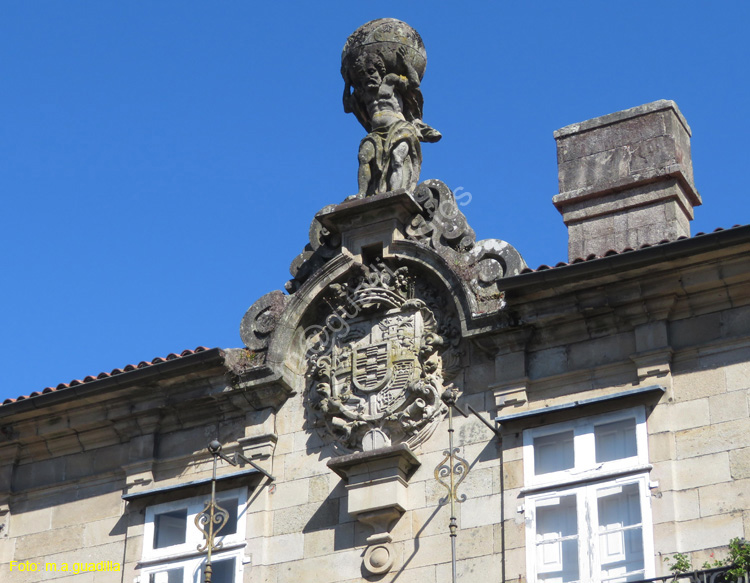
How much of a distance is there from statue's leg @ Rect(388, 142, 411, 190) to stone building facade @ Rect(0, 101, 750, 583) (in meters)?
0.31

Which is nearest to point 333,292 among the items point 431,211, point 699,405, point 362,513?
point 431,211

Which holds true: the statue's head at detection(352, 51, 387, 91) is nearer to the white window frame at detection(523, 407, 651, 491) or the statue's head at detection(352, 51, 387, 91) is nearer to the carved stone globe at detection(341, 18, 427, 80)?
the carved stone globe at detection(341, 18, 427, 80)

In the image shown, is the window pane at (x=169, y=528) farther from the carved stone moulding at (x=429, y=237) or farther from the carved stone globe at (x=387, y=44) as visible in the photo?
the carved stone globe at (x=387, y=44)

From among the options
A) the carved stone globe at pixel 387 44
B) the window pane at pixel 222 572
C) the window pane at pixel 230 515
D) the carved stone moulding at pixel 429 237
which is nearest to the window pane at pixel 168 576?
the window pane at pixel 222 572

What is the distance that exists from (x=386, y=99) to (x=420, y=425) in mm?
3430

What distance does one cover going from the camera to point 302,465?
49.8 ft

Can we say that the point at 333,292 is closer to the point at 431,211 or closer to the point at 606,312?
the point at 431,211

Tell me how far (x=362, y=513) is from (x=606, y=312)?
260 centimetres

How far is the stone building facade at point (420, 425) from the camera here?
45.2 ft

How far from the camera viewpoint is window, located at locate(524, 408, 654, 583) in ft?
44.3

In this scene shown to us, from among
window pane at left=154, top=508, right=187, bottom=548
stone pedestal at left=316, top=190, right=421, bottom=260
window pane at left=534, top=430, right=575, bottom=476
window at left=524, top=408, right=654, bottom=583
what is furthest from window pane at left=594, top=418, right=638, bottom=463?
window pane at left=154, top=508, right=187, bottom=548

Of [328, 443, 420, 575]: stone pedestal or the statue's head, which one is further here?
the statue's head

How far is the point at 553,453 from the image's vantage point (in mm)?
14227

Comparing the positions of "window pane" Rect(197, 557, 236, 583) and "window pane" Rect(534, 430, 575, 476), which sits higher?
"window pane" Rect(534, 430, 575, 476)
